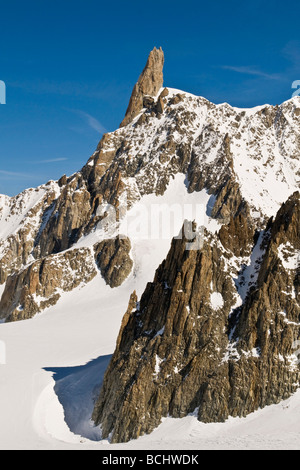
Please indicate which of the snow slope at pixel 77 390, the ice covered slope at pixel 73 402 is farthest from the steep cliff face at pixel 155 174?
the ice covered slope at pixel 73 402

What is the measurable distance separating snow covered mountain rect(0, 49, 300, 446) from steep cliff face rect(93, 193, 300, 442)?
105 mm

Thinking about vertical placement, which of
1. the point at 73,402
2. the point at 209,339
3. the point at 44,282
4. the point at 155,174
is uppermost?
the point at 155,174

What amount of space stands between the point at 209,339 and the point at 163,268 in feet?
28.9

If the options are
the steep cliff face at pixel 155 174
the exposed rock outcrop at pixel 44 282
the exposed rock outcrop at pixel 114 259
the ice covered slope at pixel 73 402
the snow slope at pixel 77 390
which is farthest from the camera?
the steep cliff face at pixel 155 174

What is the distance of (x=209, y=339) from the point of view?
35625 mm

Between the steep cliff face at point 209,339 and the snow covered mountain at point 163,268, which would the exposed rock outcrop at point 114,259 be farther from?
the steep cliff face at point 209,339

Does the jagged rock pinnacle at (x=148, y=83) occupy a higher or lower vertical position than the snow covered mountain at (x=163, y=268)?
higher

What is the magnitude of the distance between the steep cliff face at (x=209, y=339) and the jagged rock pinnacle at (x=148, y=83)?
10633cm

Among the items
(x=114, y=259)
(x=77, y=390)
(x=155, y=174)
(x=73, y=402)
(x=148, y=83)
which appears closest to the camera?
(x=73, y=402)

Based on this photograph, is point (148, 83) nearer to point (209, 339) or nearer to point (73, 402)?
point (73, 402)

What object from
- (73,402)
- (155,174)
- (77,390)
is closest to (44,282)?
(155,174)

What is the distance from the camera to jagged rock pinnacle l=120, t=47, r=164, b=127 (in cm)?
14125

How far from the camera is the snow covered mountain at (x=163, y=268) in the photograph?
3375 centimetres
